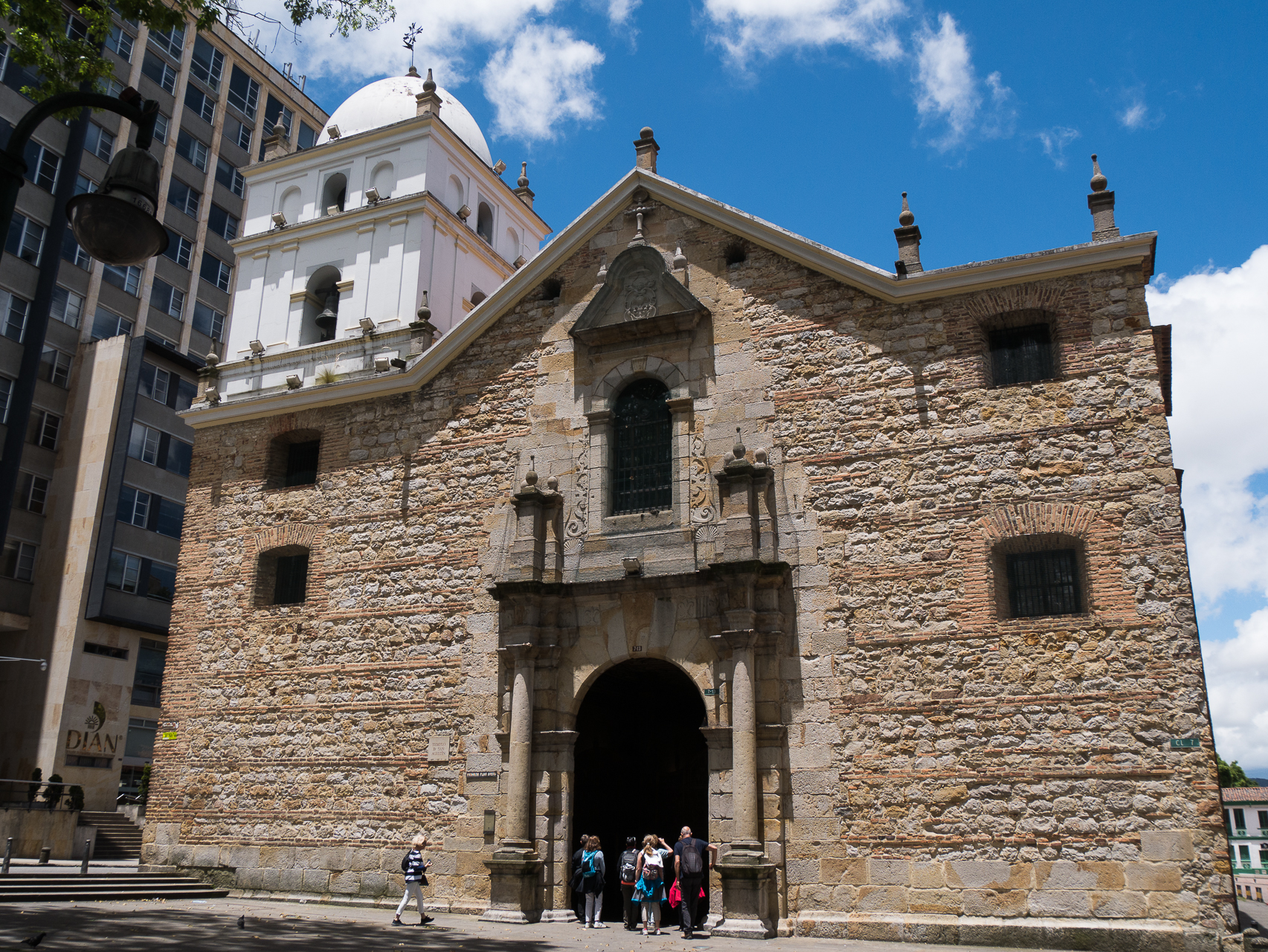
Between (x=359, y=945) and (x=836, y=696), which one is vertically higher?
(x=836, y=696)

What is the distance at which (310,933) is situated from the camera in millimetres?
12141

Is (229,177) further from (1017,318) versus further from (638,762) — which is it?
(1017,318)

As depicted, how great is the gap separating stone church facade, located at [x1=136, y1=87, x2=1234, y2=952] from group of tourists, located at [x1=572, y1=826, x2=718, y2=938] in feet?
1.32

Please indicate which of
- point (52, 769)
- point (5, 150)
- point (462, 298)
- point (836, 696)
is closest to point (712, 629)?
point (836, 696)

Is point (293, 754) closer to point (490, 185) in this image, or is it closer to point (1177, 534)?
point (1177, 534)

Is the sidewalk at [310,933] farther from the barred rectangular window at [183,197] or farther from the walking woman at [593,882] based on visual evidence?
the barred rectangular window at [183,197]

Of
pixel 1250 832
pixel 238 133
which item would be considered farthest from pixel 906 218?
pixel 1250 832

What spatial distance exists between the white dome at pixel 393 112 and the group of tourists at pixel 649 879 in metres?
21.8

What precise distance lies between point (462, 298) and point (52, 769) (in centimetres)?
1886

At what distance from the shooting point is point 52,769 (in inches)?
1219

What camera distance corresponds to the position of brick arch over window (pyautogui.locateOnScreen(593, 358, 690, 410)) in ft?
54.1

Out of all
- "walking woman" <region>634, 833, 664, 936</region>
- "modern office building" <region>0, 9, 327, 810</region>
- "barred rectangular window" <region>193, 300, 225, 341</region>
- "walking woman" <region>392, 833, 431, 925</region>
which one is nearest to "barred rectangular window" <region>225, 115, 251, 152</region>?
"modern office building" <region>0, 9, 327, 810</region>

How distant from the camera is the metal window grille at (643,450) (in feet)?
53.2

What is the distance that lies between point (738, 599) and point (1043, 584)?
406cm
